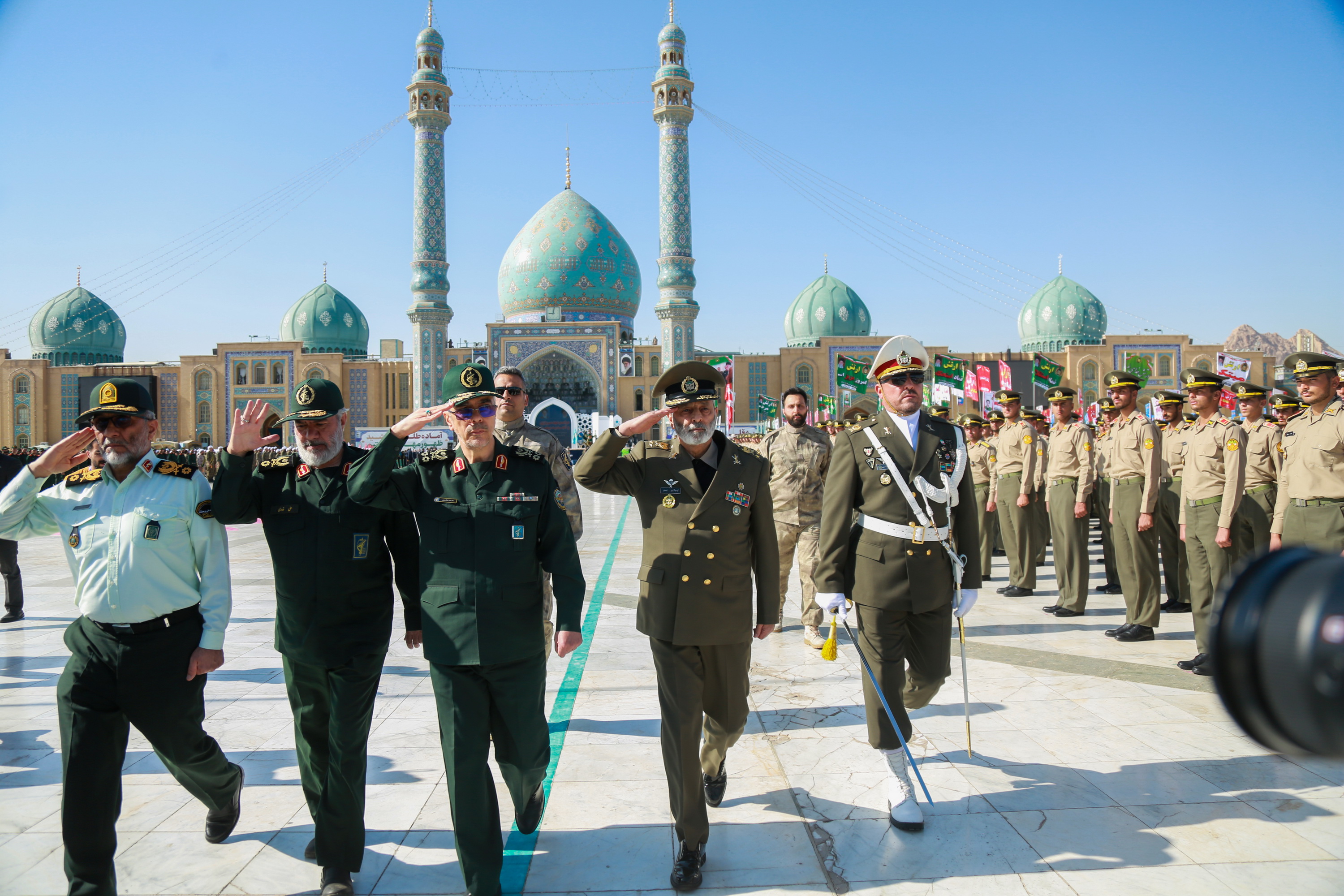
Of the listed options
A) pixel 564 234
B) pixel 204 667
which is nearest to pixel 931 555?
pixel 204 667

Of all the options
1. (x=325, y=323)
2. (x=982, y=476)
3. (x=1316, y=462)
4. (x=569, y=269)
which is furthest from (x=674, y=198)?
(x=1316, y=462)

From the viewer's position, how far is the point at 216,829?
2.87 metres

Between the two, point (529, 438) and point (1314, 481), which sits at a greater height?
point (529, 438)

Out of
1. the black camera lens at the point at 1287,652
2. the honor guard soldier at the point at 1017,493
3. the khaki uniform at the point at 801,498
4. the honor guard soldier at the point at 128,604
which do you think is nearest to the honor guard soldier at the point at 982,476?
the honor guard soldier at the point at 1017,493

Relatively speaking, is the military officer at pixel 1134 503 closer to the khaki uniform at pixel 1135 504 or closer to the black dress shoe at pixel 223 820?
the khaki uniform at pixel 1135 504

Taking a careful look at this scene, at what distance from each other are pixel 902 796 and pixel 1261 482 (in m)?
4.53

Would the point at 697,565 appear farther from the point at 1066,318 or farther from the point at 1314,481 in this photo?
the point at 1066,318

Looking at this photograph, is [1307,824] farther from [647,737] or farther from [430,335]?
[430,335]

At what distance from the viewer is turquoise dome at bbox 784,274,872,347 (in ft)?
144

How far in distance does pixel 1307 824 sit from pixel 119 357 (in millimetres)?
51949

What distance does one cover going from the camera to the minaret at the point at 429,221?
36375 mm

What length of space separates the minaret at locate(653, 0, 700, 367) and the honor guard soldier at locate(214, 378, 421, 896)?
32750 mm

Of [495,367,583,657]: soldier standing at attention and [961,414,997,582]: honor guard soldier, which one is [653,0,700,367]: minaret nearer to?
[961,414,997,582]: honor guard soldier

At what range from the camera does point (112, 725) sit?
2559mm
